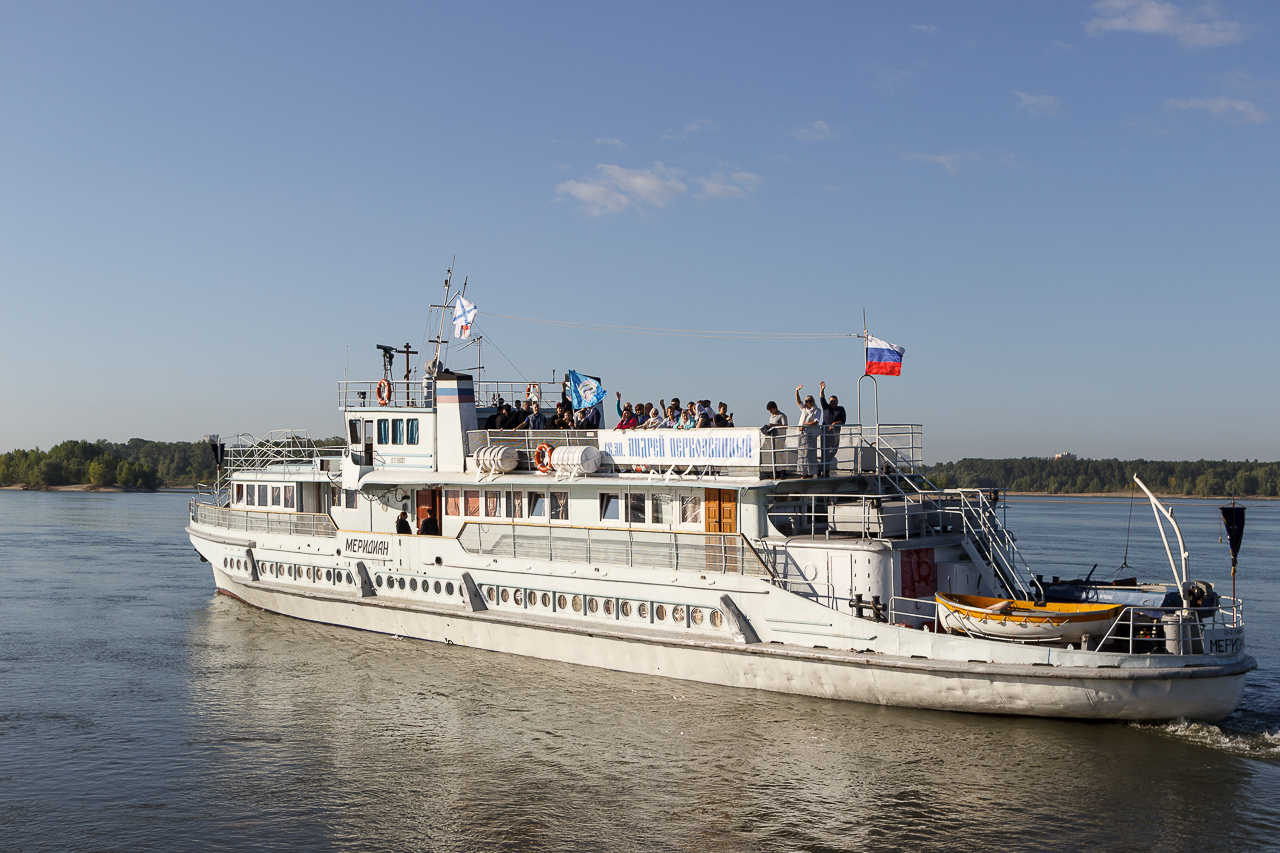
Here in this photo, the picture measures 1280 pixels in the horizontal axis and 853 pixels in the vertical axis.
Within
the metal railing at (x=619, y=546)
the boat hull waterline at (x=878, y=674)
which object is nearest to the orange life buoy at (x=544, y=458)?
the metal railing at (x=619, y=546)

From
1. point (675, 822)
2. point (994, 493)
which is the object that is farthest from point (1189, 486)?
point (675, 822)

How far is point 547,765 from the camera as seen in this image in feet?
48.4

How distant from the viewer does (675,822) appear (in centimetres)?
1270

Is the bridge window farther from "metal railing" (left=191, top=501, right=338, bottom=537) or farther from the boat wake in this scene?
the boat wake

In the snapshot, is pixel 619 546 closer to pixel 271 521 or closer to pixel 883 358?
pixel 883 358

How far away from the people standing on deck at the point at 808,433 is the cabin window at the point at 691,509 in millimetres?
2188

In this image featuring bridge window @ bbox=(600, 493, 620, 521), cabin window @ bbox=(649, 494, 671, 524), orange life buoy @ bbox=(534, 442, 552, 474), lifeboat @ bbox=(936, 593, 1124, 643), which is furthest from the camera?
orange life buoy @ bbox=(534, 442, 552, 474)

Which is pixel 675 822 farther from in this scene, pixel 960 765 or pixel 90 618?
pixel 90 618

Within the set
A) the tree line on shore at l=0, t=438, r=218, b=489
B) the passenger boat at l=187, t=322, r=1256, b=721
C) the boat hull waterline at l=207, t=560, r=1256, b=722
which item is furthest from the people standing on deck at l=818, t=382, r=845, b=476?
the tree line on shore at l=0, t=438, r=218, b=489

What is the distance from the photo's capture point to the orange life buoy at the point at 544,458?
20.6 metres

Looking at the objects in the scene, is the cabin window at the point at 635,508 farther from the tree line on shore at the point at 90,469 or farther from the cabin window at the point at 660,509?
the tree line on shore at the point at 90,469

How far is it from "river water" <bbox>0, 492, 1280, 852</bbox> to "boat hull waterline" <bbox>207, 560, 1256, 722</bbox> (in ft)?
1.06

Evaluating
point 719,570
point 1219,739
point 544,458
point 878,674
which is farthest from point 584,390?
point 1219,739

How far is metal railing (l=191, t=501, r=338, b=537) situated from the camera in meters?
25.2
